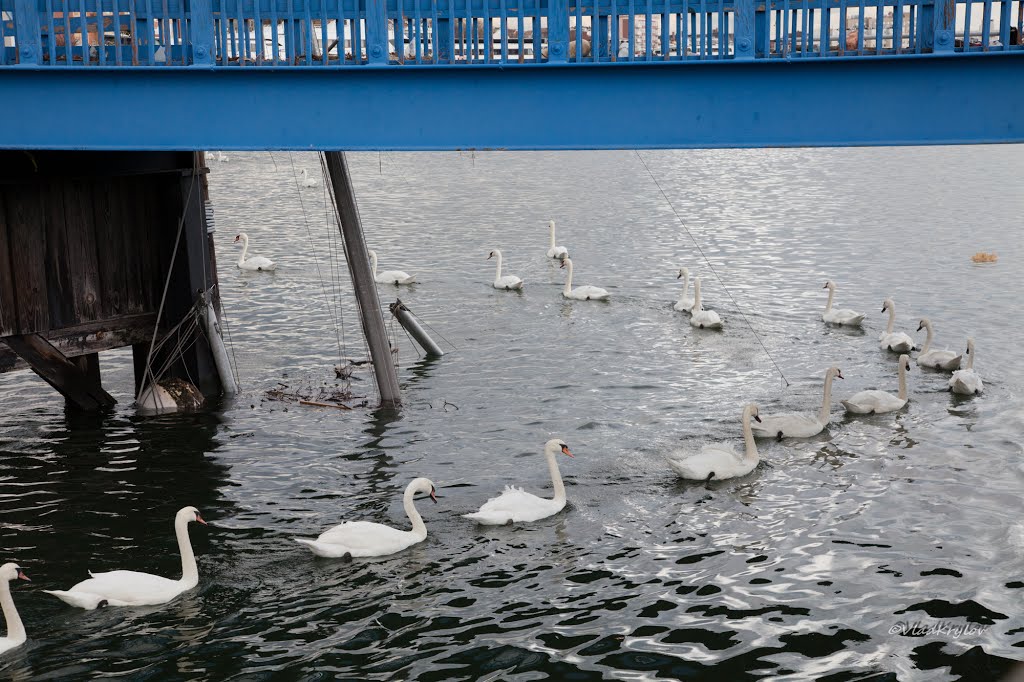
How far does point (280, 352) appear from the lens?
19.0 metres

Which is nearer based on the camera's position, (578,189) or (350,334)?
(350,334)

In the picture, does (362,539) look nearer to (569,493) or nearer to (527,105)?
(569,493)

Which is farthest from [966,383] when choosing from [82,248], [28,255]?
[28,255]

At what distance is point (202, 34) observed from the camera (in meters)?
10.3

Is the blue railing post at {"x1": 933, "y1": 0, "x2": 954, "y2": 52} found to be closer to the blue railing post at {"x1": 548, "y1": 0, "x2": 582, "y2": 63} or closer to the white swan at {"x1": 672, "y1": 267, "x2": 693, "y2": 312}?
the blue railing post at {"x1": 548, "y1": 0, "x2": 582, "y2": 63}

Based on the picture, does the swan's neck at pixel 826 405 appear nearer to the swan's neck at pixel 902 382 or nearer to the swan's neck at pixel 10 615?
the swan's neck at pixel 902 382

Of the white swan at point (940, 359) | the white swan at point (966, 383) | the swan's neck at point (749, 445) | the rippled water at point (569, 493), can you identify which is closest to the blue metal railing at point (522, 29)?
the rippled water at point (569, 493)

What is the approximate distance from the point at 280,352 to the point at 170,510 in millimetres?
6677

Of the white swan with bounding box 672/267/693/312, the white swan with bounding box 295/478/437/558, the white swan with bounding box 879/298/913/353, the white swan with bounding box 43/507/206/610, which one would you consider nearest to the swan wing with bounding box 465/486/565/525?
the white swan with bounding box 295/478/437/558

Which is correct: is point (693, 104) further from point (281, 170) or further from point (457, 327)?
point (281, 170)

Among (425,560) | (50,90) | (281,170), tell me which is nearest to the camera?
(50,90)

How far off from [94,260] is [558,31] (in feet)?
25.4

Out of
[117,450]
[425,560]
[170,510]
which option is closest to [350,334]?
[117,450]

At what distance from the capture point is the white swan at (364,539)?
431 inches
